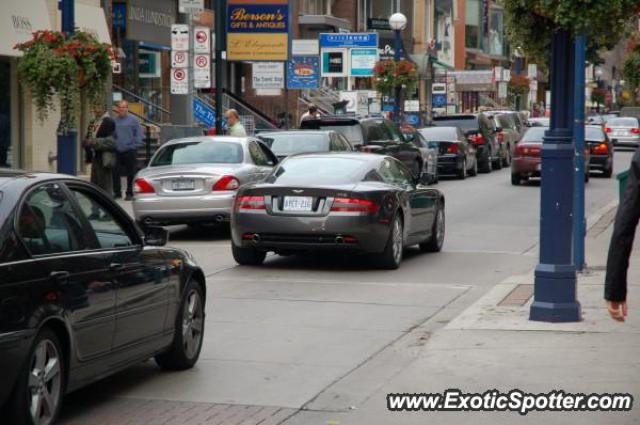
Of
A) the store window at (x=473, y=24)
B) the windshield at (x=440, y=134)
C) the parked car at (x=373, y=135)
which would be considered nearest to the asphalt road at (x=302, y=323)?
the parked car at (x=373, y=135)

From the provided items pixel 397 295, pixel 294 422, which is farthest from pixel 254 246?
pixel 294 422

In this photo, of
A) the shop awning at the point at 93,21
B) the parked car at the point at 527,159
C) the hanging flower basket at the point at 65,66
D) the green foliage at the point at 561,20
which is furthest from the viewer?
the parked car at the point at 527,159

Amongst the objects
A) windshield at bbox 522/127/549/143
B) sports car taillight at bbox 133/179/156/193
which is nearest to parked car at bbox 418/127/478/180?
windshield at bbox 522/127/549/143

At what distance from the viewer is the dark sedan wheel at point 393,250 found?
15734mm

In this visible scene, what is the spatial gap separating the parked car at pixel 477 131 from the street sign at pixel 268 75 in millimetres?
6581

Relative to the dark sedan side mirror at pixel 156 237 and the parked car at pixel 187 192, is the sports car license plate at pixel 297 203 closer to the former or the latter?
the parked car at pixel 187 192

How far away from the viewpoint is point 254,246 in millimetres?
15828

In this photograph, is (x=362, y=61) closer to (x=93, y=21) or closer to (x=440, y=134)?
(x=440, y=134)

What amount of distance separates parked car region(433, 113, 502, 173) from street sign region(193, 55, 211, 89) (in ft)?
43.0

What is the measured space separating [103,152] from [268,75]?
11.0m

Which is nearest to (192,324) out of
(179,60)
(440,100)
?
(179,60)

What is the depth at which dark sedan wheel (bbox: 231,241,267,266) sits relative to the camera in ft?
52.9

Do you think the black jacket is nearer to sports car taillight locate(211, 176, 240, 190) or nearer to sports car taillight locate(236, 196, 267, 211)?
sports car taillight locate(236, 196, 267, 211)

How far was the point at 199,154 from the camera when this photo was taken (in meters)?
19.9
